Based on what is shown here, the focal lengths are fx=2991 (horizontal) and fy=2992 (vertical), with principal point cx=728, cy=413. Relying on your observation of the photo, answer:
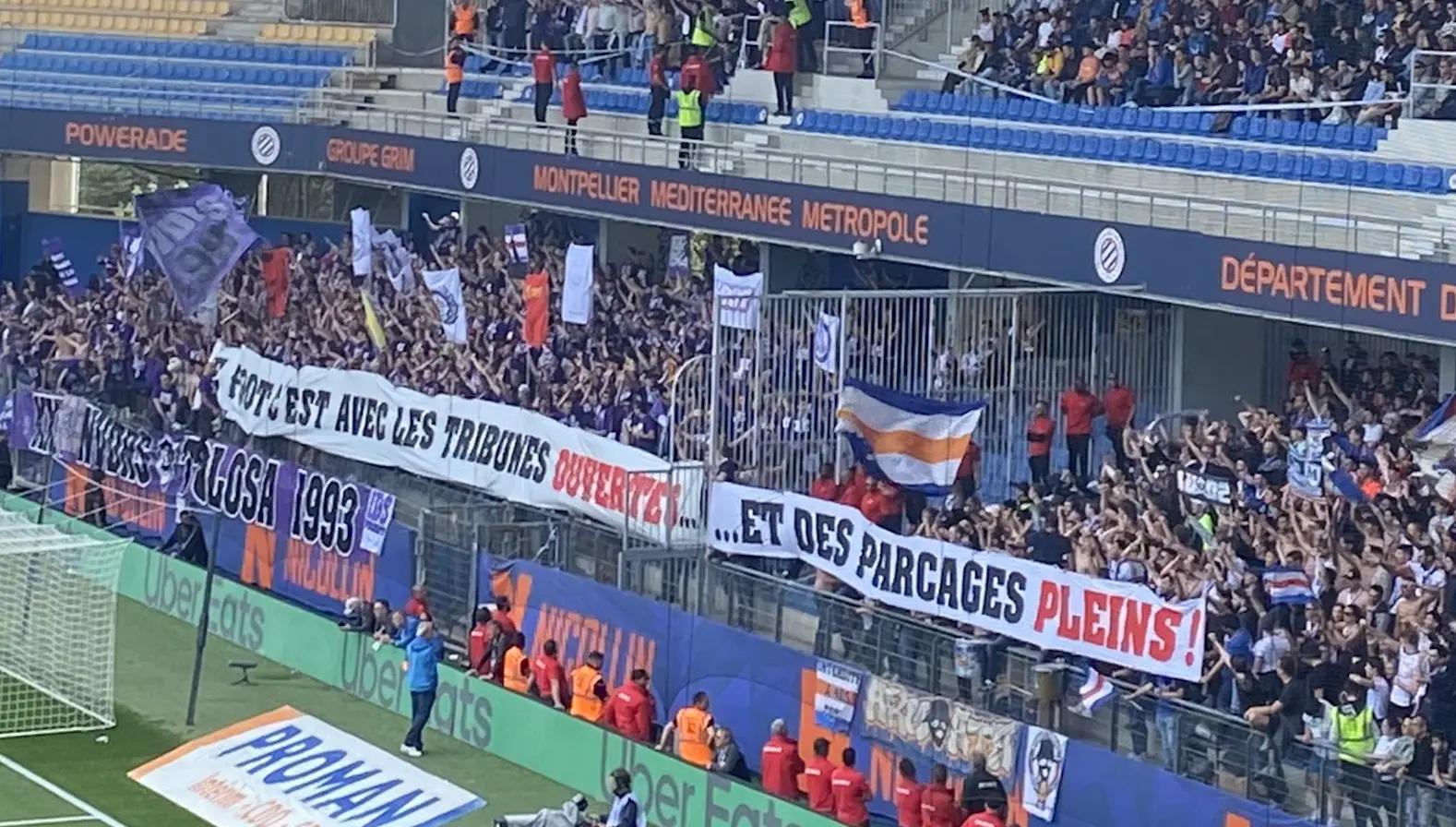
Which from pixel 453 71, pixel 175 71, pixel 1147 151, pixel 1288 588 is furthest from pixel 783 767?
pixel 175 71

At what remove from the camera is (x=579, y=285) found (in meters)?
30.0

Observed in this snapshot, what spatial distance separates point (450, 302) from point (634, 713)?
9516 millimetres

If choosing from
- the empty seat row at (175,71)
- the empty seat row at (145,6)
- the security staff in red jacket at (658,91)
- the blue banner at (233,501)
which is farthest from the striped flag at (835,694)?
the empty seat row at (145,6)

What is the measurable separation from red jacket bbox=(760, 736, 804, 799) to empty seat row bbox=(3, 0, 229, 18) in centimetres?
2282

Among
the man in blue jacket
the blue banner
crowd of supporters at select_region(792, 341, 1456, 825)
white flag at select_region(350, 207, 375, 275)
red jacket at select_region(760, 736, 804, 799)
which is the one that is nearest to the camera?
crowd of supporters at select_region(792, 341, 1456, 825)

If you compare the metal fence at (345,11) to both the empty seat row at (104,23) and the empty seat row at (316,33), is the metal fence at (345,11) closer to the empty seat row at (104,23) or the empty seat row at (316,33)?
the empty seat row at (316,33)

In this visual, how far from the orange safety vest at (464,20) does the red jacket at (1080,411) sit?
1333cm

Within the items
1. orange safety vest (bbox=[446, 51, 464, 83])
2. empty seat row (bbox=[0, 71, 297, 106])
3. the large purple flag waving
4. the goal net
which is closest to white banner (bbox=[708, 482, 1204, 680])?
the goal net

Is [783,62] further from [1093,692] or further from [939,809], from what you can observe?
[939,809]

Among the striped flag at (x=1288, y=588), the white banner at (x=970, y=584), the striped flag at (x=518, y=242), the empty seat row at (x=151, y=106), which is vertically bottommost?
the white banner at (x=970, y=584)

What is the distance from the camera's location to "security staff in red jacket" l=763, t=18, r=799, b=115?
31.8 metres

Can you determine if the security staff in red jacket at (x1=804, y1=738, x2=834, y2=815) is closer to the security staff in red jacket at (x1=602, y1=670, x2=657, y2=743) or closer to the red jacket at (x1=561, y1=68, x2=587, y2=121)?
the security staff in red jacket at (x1=602, y1=670, x2=657, y2=743)

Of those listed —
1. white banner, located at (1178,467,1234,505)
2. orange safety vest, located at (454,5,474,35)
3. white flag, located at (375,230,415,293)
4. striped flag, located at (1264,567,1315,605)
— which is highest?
orange safety vest, located at (454,5,474,35)

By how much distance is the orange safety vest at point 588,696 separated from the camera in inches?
906
